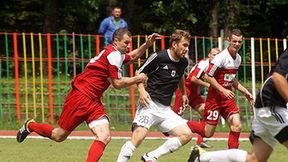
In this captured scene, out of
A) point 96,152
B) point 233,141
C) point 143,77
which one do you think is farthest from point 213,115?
point 96,152

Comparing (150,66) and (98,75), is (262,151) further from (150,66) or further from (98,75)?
(150,66)

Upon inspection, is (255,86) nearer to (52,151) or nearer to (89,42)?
(89,42)

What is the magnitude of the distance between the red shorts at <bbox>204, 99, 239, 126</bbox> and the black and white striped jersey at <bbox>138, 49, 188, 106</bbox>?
1827 mm

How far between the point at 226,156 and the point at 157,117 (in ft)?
5.87

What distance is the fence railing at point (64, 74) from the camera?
1856cm

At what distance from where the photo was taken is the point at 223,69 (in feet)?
39.8

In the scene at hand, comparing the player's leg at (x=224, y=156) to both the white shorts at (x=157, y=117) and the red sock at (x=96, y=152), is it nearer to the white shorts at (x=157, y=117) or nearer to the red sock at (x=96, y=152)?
the white shorts at (x=157, y=117)

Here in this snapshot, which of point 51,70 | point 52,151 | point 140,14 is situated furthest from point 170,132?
point 140,14

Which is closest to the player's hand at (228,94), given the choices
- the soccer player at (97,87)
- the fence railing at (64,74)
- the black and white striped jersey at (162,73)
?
the black and white striped jersey at (162,73)

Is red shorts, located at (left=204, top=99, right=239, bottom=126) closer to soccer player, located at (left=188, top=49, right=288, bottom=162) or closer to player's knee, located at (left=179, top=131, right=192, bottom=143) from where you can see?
player's knee, located at (left=179, top=131, right=192, bottom=143)

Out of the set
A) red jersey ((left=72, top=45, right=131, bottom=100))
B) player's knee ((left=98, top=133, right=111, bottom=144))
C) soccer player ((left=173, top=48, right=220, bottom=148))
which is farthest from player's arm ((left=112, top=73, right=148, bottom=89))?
soccer player ((left=173, top=48, right=220, bottom=148))

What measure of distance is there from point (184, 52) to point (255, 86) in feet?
28.4

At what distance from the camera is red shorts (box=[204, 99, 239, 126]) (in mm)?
12188

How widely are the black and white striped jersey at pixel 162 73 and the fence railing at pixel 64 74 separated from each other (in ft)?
25.8
